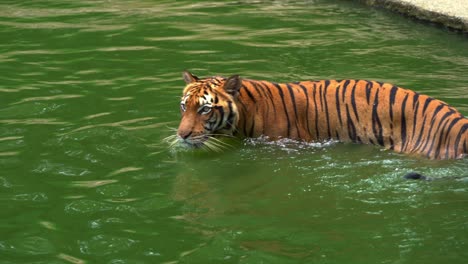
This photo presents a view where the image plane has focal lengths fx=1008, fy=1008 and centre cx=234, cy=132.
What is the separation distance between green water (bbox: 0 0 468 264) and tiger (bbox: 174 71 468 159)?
0.12m

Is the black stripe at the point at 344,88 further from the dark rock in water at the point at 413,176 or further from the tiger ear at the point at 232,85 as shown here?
the dark rock in water at the point at 413,176

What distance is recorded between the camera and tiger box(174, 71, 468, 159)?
6.61 m

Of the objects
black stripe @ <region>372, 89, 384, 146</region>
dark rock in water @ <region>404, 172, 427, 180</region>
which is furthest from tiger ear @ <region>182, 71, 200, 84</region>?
dark rock in water @ <region>404, 172, 427, 180</region>

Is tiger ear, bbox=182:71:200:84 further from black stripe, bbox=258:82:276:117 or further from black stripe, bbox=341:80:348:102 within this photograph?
black stripe, bbox=341:80:348:102

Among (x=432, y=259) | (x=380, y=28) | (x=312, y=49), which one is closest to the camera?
(x=432, y=259)

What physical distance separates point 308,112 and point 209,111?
27.0 inches

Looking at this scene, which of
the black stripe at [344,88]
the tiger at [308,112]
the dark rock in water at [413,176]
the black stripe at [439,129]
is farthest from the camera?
the black stripe at [344,88]

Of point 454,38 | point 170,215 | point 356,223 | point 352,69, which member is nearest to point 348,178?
point 356,223

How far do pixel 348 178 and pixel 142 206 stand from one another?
1.29m

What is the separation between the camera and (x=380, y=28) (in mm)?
10117

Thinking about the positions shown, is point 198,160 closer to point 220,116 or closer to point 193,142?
point 193,142

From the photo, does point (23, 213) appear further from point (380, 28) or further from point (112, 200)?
point (380, 28)

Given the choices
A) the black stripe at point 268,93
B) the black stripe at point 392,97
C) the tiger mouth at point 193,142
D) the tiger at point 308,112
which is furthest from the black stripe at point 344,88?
the tiger mouth at point 193,142

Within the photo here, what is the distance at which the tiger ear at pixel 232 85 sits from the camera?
677 cm
